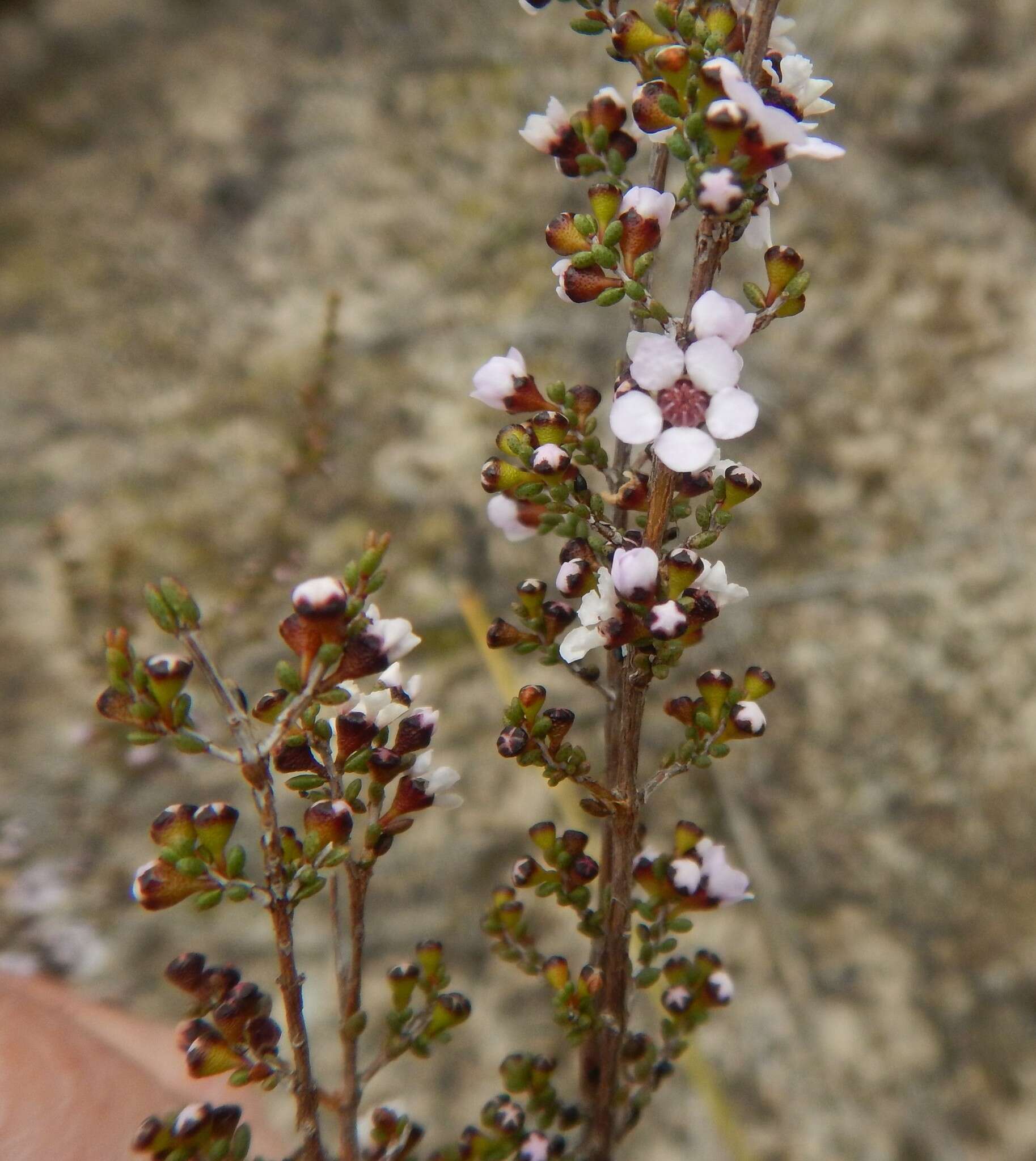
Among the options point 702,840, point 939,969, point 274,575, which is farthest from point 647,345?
point 939,969

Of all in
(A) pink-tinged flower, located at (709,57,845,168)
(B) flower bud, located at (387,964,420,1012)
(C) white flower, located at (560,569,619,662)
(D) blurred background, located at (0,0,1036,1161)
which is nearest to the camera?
(A) pink-tinged flower, located at (709,57,845,168)

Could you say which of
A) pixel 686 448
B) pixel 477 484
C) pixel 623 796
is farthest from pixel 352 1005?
pixel 477 484

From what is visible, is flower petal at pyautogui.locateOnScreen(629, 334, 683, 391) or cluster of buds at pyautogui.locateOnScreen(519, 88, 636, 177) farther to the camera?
cluster of buds at pyautogui.locateOnScreen(519, 88, 636, 177)

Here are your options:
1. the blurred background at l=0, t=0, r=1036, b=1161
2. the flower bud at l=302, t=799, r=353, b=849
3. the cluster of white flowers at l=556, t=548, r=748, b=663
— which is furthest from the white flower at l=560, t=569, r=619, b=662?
the blurred background at l=0, t=0, r=1036, b=1161

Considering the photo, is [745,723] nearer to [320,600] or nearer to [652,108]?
→ [320,600]

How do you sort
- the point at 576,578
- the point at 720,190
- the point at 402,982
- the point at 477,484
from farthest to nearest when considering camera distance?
the point at 477,484, the point at 402,982, the point at 576,578, the point at 720,190

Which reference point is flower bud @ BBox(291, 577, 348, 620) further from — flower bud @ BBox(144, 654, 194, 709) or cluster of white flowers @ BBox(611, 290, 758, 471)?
cluster of white flowers @ BBox(611, 290, 758, 471)

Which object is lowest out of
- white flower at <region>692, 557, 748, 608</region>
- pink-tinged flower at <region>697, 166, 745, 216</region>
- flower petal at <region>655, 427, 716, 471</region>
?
white flower at <region>692, 557, 748, 608</region>
